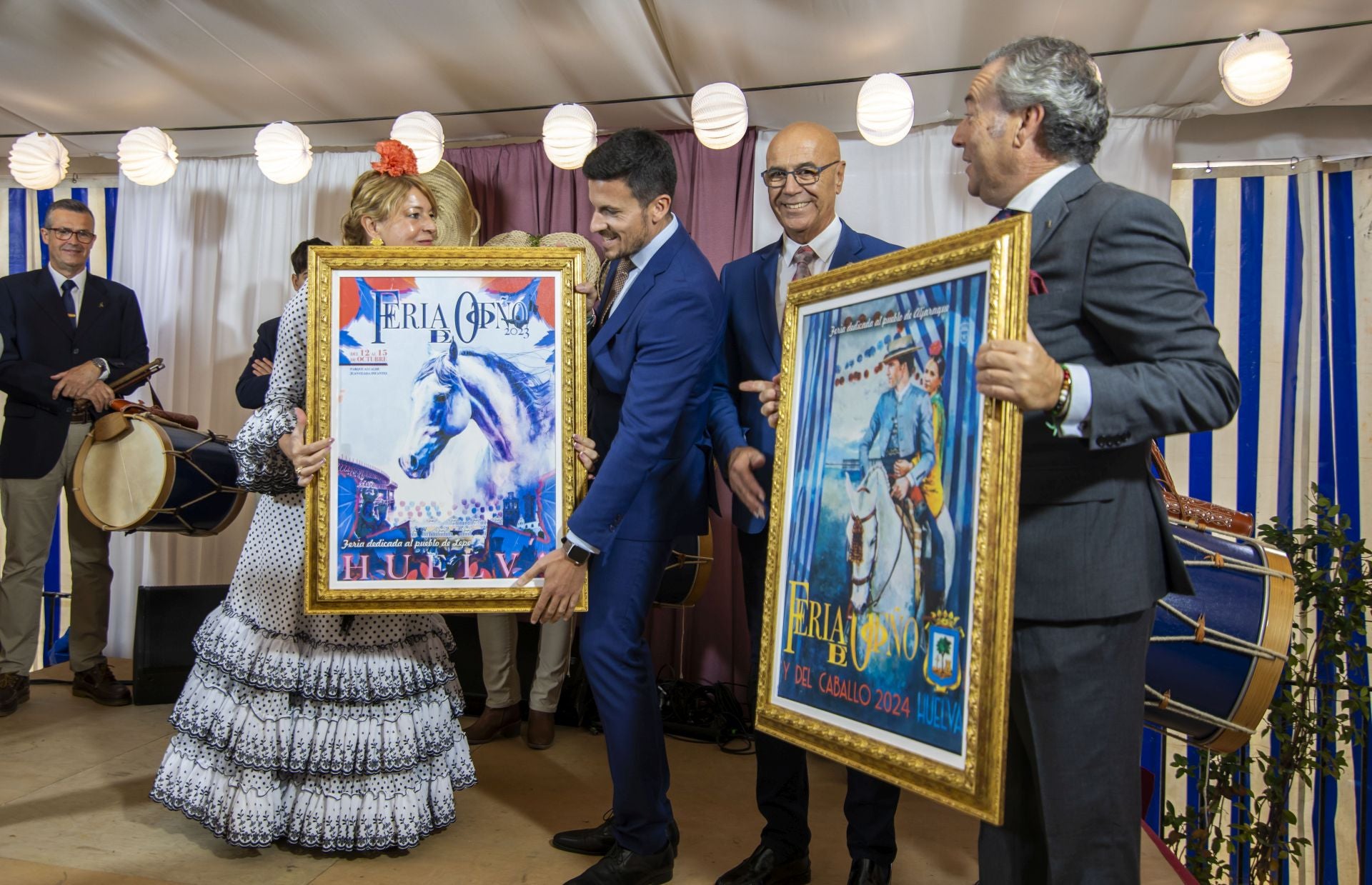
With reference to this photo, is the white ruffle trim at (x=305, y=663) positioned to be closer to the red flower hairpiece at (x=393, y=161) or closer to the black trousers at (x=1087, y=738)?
the red flower hairpiece at (x=393, y=161)

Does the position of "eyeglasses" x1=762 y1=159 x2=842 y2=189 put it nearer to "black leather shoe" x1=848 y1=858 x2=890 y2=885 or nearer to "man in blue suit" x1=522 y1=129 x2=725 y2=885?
"man in blue suit" x1=522 y1=129 x2=725 y2=885

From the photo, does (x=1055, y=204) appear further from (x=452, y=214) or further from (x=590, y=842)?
(x=590, y=842)

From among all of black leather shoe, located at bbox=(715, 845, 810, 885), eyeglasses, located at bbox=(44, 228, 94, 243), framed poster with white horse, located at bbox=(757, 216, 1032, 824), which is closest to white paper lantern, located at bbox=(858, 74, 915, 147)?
framed poster with white horse, located at bbox=(757, 216, 1032, 824)

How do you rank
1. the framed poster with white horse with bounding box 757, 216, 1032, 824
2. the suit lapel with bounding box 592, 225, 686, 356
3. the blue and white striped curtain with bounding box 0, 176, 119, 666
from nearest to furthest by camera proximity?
the framed poster with white horse with bounding box 757, 216, 1032, 824 < the suit lapel with bounding box 592, 225, 686, 356 < the blue and white striped curtain with bounding box 0, 176, 119, 666

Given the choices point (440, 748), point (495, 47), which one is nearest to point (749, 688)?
point (440, 748)

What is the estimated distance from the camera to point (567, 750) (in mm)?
4141

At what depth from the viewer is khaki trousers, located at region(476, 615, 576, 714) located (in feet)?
13.9

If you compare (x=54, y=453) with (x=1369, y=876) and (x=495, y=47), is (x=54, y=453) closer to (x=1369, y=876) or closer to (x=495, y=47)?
(x=495, y=47)

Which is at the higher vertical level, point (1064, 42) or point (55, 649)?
point (1064, 42)

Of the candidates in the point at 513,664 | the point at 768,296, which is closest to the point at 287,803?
the point at 513,664

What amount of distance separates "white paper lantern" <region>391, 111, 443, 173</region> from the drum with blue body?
365cm

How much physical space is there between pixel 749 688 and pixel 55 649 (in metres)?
4.23

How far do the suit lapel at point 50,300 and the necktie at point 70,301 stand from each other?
23mm

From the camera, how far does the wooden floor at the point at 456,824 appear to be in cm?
284
